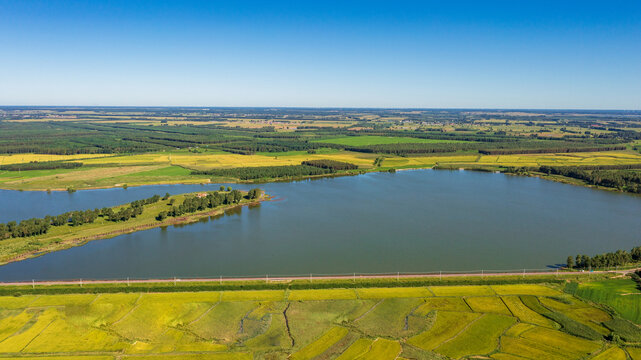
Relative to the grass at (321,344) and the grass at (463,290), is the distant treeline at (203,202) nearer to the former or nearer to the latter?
the grass at (321,344)

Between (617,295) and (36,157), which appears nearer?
(617,295)

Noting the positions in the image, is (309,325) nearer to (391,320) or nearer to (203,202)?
(391,320)

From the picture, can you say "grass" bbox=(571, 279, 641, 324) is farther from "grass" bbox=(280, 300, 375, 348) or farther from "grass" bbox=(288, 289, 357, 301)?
"grass" bbox=(288, 289, 357, 301)

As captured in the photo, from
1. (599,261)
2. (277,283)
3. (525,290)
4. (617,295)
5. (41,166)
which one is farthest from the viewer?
(41,166)

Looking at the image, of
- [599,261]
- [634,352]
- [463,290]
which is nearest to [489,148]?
[599,261]

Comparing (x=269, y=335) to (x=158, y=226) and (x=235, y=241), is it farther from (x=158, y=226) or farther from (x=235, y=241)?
(x=158, y=226)

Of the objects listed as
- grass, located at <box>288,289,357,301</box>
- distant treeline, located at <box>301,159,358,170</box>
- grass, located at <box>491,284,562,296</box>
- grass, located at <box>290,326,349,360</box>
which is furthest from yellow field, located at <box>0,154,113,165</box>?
grass, located at <box>491,284,562,296</box>
